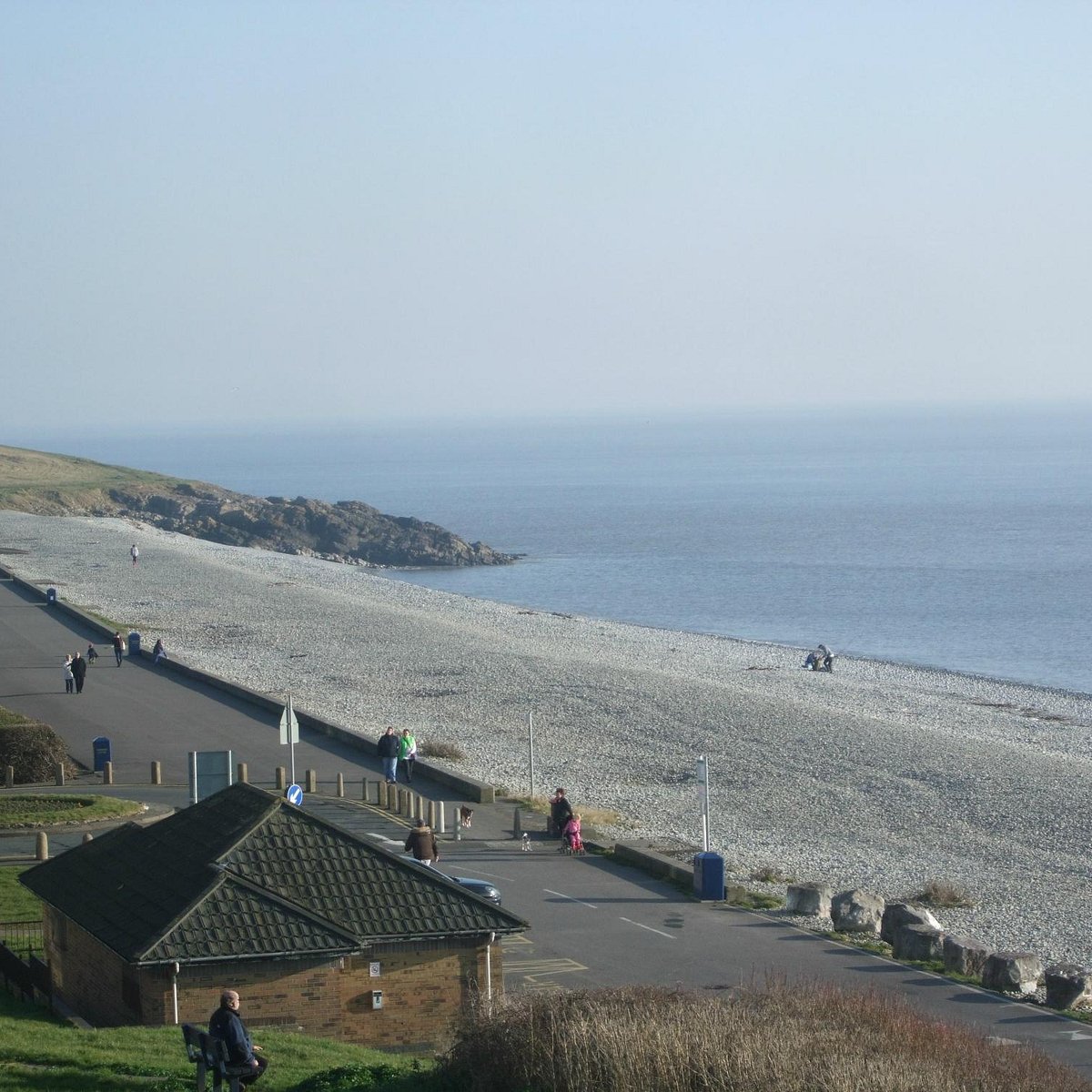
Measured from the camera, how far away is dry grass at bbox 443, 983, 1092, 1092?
10.7 metres

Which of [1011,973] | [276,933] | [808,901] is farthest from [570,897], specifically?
[276,933]

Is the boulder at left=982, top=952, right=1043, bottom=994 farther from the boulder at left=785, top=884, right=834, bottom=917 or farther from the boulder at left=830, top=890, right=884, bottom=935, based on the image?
the boulder at left=785, top=884, right=834, bottom=917

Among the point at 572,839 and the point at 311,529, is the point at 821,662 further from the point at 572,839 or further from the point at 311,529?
the point at 311,529

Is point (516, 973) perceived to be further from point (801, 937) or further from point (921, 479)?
point (921, 479)

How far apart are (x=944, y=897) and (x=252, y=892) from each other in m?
12.7

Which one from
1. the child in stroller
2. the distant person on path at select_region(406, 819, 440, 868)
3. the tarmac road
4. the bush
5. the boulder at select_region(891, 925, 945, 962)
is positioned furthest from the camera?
the bush

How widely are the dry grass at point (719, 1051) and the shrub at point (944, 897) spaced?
35.9 feet

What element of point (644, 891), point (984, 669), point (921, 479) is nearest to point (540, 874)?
point (644, 891)

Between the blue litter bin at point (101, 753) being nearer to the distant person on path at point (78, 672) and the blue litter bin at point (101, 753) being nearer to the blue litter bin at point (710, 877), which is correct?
the distant person on path at point (78, 672)

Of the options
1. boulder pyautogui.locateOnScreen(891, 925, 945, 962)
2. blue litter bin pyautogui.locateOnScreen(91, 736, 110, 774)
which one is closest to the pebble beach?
boulder pyautogui.locateOnScreen(891, 925, 945, 962)

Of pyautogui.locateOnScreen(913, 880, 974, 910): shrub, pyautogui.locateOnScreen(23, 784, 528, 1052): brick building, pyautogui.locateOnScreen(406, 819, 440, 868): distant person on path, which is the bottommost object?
pyautogui.locateOnScreen(913, 880, 974, 910): shrub

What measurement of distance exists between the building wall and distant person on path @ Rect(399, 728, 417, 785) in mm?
14010

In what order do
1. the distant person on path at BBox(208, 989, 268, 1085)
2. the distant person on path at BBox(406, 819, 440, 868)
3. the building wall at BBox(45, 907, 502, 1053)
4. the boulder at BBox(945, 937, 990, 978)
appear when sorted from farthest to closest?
the distant person on path at BBox(406, 819, 440, 868)
the boulder at BBox(945, 937, 990, 978)
the building wall at BBox(45, 907, 502, 1053)
the distant person on path at BBox(208, 989, 268, 1085)

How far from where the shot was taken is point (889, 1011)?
12844mm
